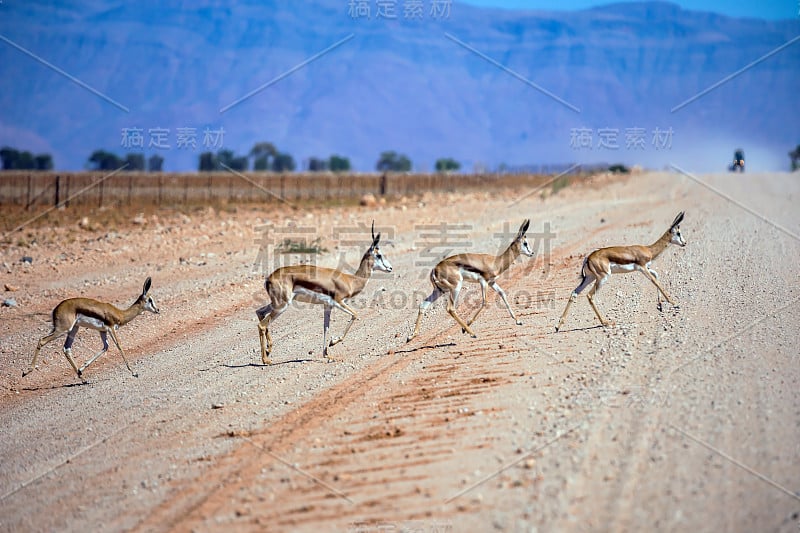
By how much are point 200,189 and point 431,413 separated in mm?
48338

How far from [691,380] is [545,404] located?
5.94 ft

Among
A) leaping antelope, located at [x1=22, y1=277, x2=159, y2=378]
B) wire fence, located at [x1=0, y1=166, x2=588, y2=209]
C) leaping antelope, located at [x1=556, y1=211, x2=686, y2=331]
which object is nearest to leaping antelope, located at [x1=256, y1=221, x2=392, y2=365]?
leaping antelope, located at [x1=22, y1=277, x2=159, y2=378]

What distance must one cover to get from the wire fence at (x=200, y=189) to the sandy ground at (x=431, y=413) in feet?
95.6

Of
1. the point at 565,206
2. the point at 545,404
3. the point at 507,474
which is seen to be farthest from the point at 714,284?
the point at 565,206

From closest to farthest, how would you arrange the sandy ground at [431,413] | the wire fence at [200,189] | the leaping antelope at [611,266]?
the sandy ground at [431,413] < the leaping antelope at [611,266] < the wire fence at [200,189]

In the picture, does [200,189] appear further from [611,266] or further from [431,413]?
[431,413]

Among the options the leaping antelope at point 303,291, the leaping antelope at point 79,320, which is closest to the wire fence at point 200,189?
the leaping antelope at point 79,320

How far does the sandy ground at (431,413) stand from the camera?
26.5 ft

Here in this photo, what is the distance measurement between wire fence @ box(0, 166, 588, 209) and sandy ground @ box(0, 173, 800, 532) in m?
29.1

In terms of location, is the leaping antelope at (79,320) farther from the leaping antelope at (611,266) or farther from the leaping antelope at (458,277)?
the leaping antelope at (611,266)

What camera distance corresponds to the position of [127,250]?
27016 millimetres

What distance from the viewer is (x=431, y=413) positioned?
10336 mm

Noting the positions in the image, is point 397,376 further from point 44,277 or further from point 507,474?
point 44,277

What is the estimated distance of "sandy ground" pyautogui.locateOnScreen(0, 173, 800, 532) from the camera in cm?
806
